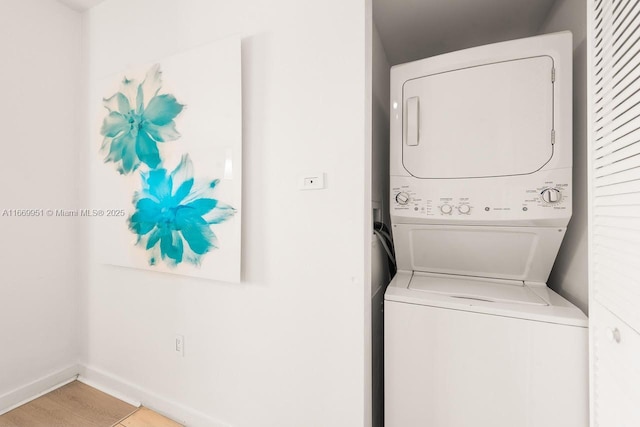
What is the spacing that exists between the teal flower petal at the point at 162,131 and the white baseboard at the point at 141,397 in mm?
1547

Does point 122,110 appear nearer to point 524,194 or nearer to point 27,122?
point 27,122

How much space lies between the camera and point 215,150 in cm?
146

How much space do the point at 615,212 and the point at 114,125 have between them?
8.11 feet

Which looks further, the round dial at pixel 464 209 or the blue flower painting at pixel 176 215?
the blue flower painting at pixel 176 215

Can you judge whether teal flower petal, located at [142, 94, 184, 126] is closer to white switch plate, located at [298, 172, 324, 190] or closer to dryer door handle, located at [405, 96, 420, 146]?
white switch plate, located at [298, 172, 324, 190]

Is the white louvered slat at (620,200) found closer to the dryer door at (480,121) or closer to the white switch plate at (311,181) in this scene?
the dryer door at (480,121)

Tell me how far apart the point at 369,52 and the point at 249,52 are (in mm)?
613

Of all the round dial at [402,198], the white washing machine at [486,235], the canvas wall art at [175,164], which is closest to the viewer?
the white washing machine at [486,235]

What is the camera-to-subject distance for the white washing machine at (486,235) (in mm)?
982

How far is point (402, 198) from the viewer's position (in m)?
1.33

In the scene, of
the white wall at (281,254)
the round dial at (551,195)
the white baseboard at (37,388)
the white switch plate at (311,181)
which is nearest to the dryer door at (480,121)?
the round dial at (551,195)

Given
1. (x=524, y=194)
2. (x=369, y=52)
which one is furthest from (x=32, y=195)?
(x=524, y=194)

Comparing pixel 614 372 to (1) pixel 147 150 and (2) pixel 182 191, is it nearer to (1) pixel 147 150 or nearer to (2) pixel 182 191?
(2) pixel 182 191

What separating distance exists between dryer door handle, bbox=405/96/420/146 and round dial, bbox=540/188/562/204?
1.78 ft
